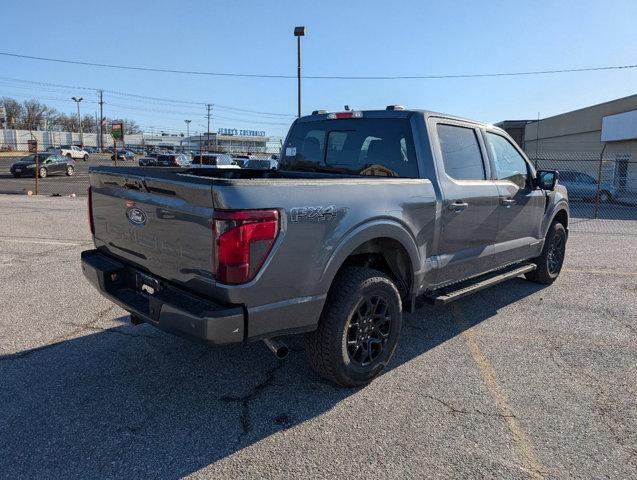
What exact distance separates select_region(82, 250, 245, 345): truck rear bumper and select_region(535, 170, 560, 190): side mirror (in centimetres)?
414

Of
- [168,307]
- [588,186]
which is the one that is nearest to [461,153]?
[168,307]

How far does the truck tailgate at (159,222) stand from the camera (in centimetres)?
275

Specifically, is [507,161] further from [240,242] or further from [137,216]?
[137,216]

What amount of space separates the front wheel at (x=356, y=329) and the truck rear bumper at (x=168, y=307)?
2.31 feet

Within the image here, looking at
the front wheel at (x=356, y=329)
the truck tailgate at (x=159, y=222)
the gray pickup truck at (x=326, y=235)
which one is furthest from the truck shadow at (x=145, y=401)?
the truck tailgate at (x=159, y=222)

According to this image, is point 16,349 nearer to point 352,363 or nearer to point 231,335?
point 231,335

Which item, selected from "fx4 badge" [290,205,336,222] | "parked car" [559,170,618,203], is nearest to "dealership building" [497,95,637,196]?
"parked car" [559,170,618,203]

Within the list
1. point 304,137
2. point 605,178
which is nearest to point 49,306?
point 304,137

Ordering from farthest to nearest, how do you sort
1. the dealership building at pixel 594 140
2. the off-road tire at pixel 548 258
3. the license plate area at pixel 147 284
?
the dealership building at pixel 594 140 < the off-road tire at pixel 548 258 < the license plate area at pixel 147 284

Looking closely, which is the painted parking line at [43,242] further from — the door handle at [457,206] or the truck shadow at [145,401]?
the door handle at [457,206]

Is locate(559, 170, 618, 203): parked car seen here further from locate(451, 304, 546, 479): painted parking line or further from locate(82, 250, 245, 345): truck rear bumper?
locate(82, 250, 245, 345): truck rear bumper

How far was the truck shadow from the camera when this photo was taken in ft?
8.83

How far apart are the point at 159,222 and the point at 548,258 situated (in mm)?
5113

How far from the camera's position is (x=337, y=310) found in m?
Result: 3.24
